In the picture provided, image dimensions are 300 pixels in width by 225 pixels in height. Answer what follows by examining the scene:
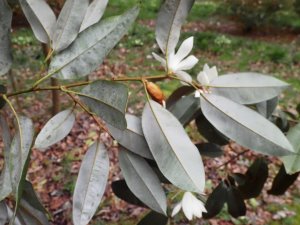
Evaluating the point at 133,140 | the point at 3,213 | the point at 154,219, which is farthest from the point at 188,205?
the point at 3,213

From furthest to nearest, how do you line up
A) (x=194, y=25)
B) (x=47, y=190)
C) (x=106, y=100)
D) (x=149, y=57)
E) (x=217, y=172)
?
(x=194, y=25), (x=149, y=57), (x=217, y=172), (x=47, y=190), (x=106, y=100)

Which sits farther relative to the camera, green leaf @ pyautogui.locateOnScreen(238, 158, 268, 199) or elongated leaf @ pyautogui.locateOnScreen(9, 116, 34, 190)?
green leaf @ pyautogui.locateOnScreen(238, 158, 268, 199)

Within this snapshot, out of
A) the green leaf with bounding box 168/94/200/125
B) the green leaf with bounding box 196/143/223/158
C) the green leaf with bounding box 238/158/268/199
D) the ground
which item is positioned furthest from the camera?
the ground

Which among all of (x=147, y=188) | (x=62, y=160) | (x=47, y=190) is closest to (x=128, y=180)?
(x=147, y=188)

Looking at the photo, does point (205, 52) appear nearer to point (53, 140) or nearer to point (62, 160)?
point (62, 160)

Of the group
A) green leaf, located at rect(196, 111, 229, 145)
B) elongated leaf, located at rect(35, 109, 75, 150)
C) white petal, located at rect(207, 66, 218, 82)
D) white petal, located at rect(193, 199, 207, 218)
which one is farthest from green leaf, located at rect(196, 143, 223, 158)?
elongated leaf, located at rect(35, 109, 75, 150)

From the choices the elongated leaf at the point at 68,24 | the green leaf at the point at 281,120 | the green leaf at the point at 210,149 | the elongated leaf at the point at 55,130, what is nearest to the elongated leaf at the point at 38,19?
the elongated leaf at the point at 68,24

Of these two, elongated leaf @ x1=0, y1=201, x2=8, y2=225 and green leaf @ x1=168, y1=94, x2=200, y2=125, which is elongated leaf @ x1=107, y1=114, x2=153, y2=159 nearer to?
green leaf @ x1=168, y1=94, x2=200, y2=125
